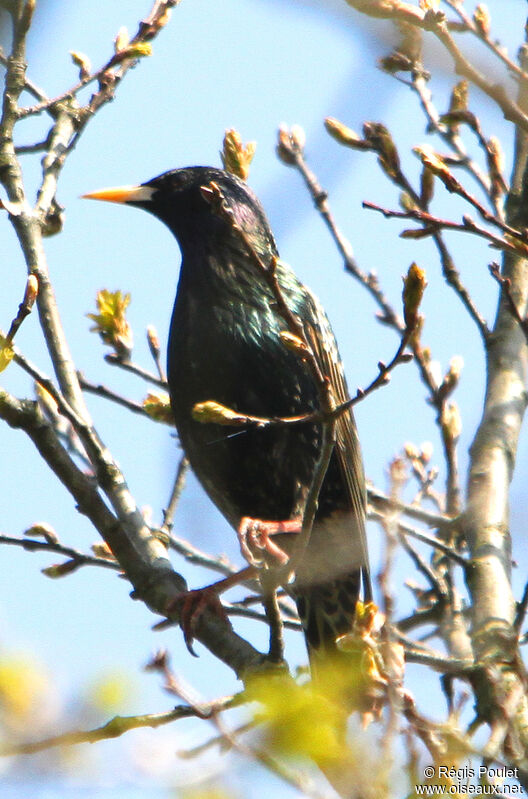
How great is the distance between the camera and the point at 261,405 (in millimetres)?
3641

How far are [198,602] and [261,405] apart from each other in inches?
27.9

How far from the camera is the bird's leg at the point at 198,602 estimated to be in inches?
125

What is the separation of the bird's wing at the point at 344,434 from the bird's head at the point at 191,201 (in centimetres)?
41

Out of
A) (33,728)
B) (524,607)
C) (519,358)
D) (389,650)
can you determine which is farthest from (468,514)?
(33,728)

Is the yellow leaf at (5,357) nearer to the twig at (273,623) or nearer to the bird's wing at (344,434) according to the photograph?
the twig at (273,623)

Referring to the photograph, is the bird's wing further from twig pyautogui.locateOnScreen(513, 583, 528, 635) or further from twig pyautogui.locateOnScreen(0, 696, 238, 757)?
twig pyautogui.locateOnScreen(0, 696, 238, 757)

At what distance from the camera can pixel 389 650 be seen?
2342mm

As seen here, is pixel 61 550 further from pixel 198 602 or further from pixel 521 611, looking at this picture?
pixel 521 611

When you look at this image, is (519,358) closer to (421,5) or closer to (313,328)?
(313,328)

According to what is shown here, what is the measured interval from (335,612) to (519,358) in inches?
44.3

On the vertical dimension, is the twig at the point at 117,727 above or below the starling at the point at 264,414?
below

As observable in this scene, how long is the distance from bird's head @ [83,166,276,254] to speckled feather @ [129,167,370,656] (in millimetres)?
18

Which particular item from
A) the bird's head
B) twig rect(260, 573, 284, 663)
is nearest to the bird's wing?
the bird's head

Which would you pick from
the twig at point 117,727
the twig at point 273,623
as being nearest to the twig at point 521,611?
the twig at point 273,623
